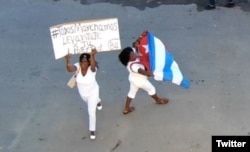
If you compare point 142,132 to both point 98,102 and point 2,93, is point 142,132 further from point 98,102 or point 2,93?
point 2,93

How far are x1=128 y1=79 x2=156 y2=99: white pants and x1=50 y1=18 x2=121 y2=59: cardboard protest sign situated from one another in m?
0.60

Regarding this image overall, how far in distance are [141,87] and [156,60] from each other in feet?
1.32

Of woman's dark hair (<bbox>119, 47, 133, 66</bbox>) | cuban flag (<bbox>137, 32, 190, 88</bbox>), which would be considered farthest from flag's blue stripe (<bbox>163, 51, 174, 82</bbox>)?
woman's dark hair (<bbox>119, 47, 133, 66</bbox>)

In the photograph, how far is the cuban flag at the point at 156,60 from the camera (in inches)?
290

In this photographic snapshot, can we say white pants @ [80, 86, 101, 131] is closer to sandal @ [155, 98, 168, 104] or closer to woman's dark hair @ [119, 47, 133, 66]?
woman's dark hair @ [119, 47, 133, 66]

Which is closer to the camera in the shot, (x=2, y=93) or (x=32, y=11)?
(x=2, y=93)

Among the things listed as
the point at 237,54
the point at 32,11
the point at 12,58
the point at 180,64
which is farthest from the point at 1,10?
the point at 237,54

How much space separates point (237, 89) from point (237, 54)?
3.23ft

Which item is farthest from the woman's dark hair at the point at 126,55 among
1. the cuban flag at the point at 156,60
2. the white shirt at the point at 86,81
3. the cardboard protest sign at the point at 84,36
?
the white shirt at the point at 86,81

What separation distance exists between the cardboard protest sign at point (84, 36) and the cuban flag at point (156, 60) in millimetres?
424

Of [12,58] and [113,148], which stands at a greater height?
[12,58]

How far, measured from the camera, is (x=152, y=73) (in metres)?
7.31

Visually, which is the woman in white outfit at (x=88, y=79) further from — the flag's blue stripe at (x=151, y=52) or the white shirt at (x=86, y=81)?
the flag's blue stripe at (x=151, y=52)

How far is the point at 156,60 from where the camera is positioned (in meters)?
7.39
